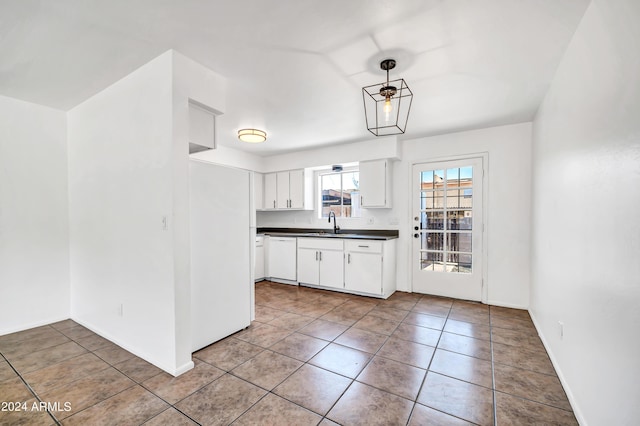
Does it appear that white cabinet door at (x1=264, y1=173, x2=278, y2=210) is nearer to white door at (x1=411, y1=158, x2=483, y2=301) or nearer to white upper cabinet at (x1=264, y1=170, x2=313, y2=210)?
white upper cabinet at (x1=264, y1=170, x2=313, y2=210)

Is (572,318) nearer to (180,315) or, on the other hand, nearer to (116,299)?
(180,315)

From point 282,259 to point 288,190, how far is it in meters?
1.31

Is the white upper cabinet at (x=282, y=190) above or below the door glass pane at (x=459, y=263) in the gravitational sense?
above

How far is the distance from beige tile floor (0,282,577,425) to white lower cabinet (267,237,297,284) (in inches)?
67.5

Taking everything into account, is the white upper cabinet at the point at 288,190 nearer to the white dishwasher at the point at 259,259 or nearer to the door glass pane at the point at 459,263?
the white dishwasher at the point at 259,259

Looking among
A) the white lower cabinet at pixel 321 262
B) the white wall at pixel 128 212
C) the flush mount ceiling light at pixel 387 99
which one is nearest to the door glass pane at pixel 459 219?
the flush mount ceiling light at pixel 387 99

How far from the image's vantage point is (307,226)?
5523 millimetres

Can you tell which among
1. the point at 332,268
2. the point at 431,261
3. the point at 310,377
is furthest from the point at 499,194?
the point at 310,377

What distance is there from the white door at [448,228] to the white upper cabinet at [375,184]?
1.36 ft

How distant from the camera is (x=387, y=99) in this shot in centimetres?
226

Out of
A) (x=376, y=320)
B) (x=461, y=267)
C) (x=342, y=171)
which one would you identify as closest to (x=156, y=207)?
(x=376, y=320)

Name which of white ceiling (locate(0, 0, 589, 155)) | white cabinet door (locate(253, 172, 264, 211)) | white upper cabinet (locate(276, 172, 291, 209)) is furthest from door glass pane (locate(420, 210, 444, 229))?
white cabinet door (locate(253, 172, 264, 211))

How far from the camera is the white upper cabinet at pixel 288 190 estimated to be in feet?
17.2

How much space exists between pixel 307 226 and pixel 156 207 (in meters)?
3.48
